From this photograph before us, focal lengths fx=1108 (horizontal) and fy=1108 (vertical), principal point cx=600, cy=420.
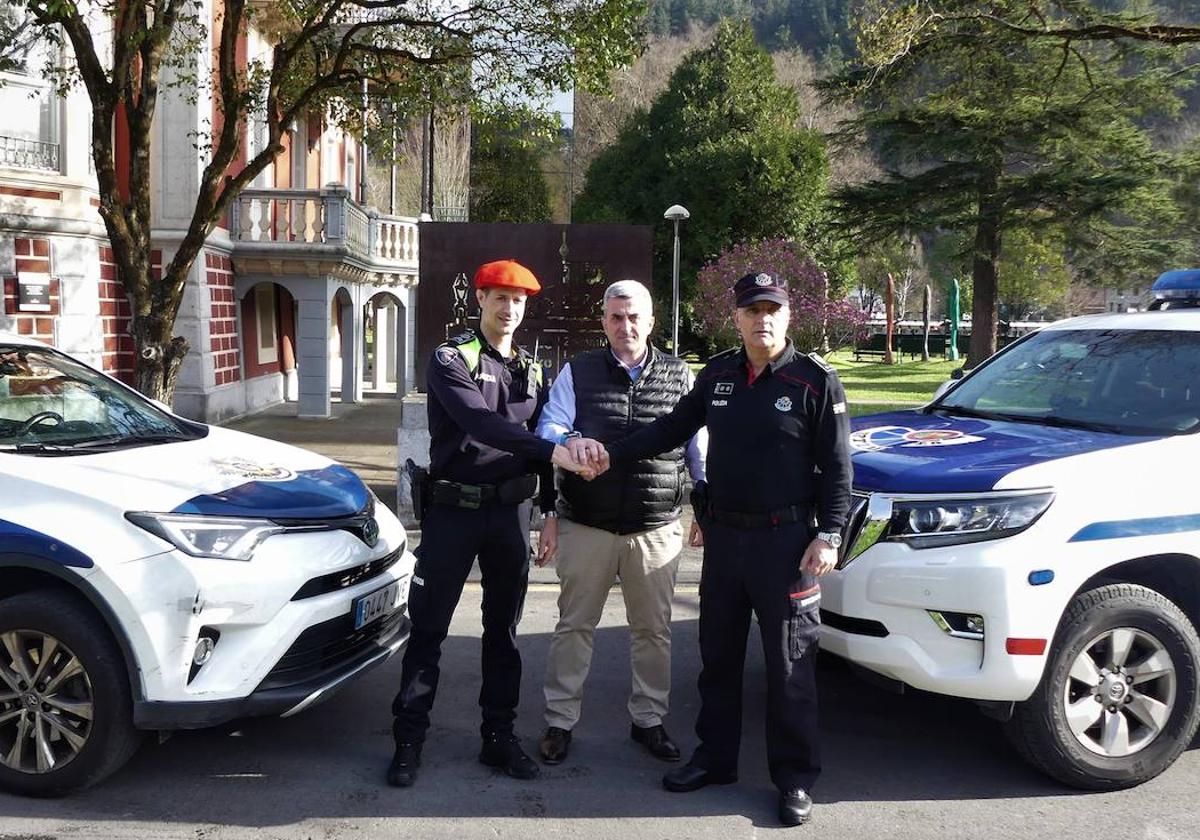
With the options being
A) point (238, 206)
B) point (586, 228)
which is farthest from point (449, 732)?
point (238, 206)

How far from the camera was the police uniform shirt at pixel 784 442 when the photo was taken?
3.72 metres

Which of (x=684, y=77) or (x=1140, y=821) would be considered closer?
(x=1140, y=821)

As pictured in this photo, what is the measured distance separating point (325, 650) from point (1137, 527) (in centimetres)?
288

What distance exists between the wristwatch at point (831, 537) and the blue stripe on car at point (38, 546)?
7.76ft

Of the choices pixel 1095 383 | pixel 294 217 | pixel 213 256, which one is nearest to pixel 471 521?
pixel 1095 383

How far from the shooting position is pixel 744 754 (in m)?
4.36

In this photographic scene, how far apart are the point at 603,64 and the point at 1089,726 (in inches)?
334

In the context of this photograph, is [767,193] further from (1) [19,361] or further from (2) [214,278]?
(1) [19,361]

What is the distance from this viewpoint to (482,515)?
402 cm

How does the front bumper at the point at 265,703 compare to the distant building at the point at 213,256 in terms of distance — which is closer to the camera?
the front bumper at the point at 265,703

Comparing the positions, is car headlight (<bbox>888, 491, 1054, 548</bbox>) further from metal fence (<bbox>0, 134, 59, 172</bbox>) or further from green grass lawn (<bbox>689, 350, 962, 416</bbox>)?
metal fence (<bbox>0, 134, 59, 172</bbox>)

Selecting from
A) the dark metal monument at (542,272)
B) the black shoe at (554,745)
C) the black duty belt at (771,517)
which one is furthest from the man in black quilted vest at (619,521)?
the dark metal monument at (542,272)

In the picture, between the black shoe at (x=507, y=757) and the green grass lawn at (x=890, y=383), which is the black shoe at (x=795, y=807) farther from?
the green grass lawn at (x=890, y=383)

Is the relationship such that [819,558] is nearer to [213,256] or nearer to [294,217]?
[213,256]
